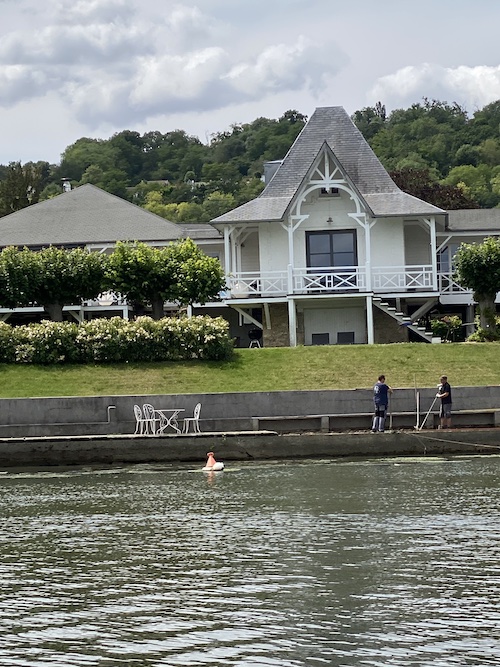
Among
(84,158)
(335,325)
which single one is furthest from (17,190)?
(84,158)

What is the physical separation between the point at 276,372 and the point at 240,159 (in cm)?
14208

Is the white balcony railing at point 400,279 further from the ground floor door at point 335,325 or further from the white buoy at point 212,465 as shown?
the white buoy at point 212,465

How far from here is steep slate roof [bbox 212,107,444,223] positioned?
165 feet

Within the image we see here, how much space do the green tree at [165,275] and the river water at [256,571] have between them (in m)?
19.0

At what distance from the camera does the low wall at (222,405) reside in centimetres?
3412

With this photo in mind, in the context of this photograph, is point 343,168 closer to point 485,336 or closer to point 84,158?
point 485,336

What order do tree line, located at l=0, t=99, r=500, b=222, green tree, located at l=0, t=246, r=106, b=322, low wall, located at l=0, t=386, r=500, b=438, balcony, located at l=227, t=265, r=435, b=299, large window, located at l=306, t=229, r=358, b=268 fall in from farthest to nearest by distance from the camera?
1. tree line, located at l=0, t=99, r=500, b=222
2. large window, located at l=306, t=229, r=358, b=268
3. balcony, located at l=227, t=265, r=435, b=299
4. green tree, located at l=0, t=246, r=106, b=322
5. low wall, located at l=0, t=386, r=500, b=438

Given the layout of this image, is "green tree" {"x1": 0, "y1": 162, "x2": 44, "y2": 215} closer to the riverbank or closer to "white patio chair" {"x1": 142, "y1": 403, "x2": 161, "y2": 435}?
"white patio chair" {"x1": 142, "y1": 403, "x2": 161, "y2": 435}

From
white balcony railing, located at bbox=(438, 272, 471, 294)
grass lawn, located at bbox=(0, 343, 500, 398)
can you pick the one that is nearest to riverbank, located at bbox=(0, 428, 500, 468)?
grass lawn, located at bbox=(0, 343, 500, 398)

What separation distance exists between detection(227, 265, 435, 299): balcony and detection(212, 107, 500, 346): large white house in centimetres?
5

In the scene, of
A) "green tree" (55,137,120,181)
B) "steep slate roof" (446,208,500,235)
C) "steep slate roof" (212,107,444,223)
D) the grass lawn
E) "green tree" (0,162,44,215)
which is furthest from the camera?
"green tree" (55,137,120,181)

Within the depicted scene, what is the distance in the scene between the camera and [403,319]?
48.1 meters

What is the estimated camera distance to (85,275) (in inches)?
1857

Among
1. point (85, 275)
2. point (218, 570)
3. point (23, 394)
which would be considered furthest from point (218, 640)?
point (85, 275)
